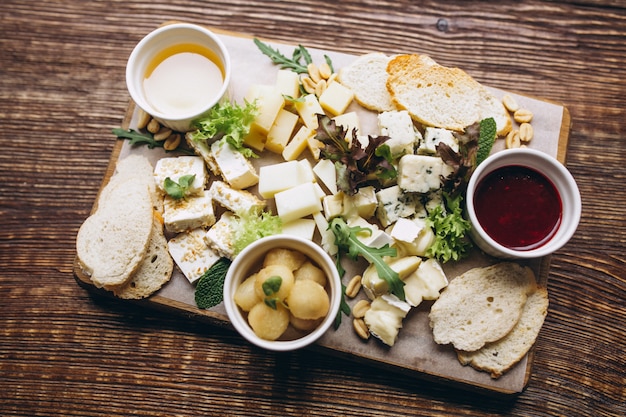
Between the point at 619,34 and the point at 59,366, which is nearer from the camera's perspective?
the point at 59,366

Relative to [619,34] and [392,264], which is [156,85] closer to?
[392,264]

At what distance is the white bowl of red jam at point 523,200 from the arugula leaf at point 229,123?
1058 mm

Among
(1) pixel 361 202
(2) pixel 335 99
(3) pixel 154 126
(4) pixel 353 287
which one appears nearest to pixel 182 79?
(3) pixel 154 126

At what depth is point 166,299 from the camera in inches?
94.4

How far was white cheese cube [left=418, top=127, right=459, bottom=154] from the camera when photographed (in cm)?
234

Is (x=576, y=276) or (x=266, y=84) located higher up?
(x=266, y=84)

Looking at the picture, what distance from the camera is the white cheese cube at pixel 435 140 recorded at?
2340mm

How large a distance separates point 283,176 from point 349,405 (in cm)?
120

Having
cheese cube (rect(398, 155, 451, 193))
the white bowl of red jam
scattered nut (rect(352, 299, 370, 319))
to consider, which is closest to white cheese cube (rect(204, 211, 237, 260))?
scattered nut (rect(352, 299, 370, 319))

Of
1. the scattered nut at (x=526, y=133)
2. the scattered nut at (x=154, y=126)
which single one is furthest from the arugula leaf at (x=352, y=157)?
the scattered nut at (x=154, y=126)

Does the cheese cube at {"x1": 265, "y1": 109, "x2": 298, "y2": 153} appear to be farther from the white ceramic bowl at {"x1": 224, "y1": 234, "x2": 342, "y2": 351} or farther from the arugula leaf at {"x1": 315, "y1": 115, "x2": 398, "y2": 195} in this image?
the white ceramic bowl at {"x1": 224, "y1": 234, "x2": 342, "y2": 351}

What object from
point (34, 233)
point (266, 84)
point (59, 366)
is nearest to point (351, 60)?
point (266, 84)

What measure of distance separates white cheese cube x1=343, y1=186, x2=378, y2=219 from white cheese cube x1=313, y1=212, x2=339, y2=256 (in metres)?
0.12

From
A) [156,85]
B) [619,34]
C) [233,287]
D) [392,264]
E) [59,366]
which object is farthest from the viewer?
[619,34]
